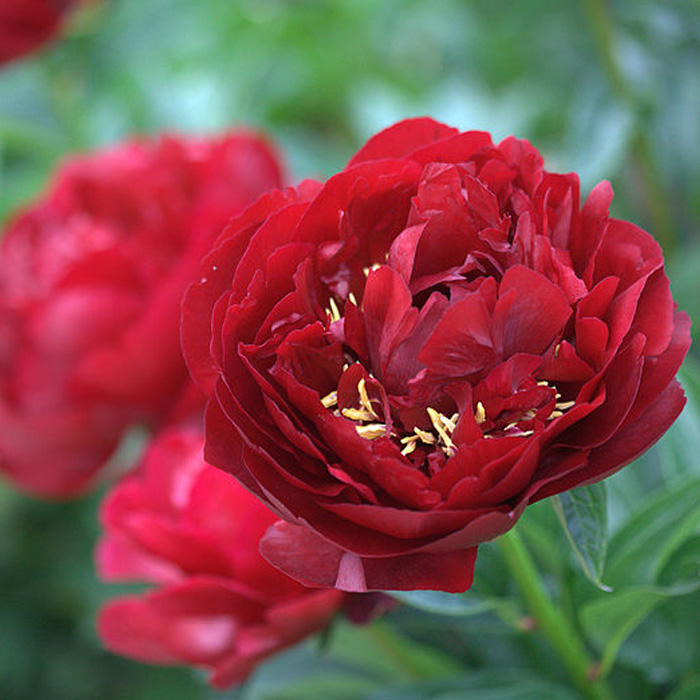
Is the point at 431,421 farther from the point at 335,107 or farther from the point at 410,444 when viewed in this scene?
the point at 335,107

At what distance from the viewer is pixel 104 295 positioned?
17.7 inches

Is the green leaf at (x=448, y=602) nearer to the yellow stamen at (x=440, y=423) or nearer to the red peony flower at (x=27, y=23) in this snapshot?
the yellow stamen at (x=440, y=423)

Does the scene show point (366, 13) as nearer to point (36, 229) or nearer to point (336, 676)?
point (36, 229)

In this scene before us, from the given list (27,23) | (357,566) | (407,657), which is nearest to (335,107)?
(27,23)

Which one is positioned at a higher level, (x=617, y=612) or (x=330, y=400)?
(x=330, y=400)

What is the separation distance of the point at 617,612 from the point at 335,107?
0.64m

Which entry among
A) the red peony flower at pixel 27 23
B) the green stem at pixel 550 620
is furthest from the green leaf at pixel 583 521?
the red peony flower at pixel 27 23

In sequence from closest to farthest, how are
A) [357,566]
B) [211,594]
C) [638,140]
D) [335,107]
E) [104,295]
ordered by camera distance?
[357,566], [211,594], [104,295], [638,140], [335,107]

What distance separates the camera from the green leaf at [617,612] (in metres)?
0.29

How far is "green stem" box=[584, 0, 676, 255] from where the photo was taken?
1.69 feet

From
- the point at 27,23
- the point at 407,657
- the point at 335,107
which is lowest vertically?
the point at 407,657

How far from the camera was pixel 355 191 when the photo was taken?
0.25 meters

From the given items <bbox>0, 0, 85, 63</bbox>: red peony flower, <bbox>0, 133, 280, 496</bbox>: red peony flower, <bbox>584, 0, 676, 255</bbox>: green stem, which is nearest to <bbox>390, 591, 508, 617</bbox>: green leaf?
<bbox>0, 133, 280, 496</bbox>: red peony flower

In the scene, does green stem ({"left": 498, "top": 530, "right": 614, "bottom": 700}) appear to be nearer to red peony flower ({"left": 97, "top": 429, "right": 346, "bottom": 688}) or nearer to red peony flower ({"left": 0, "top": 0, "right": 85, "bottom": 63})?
red peony flower ({"left": 97, "top": 429, "right": 346, "bottom": 688})
